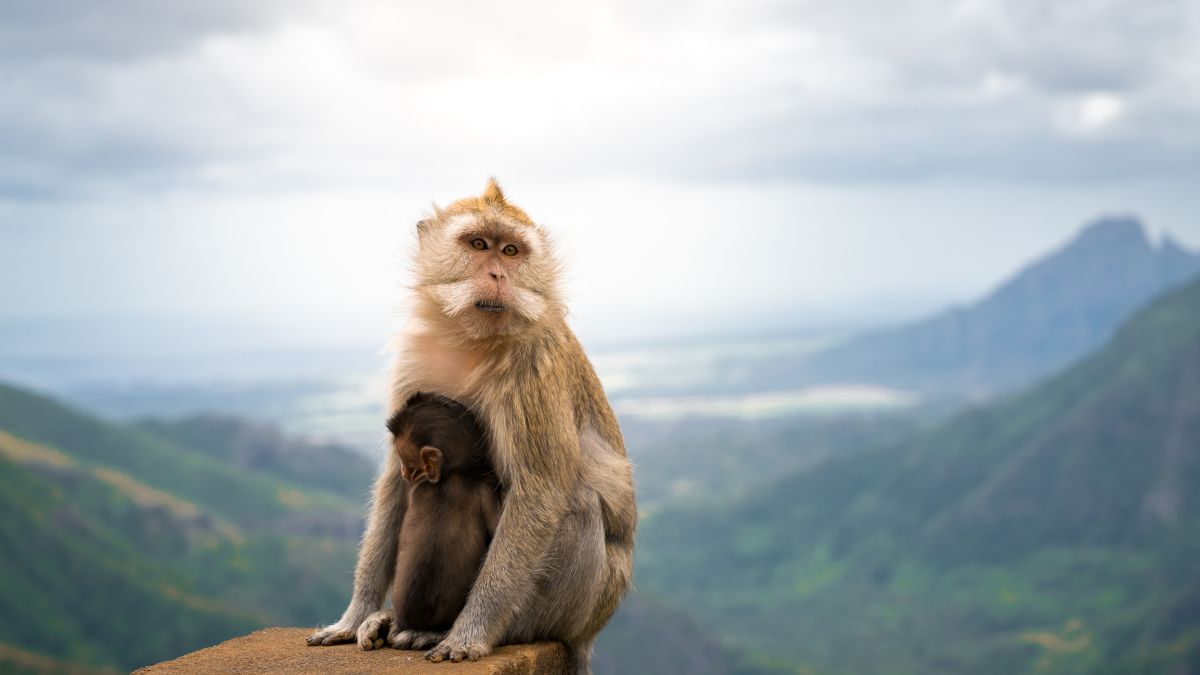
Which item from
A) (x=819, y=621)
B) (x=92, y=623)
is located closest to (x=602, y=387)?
(x=92, y=623)

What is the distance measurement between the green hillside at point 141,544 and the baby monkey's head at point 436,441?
320 ft

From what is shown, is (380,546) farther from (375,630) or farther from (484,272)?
(484,272)

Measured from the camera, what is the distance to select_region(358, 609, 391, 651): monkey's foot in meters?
10.2

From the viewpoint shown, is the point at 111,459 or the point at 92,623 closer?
the point at 92,623

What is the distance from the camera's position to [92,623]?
113m

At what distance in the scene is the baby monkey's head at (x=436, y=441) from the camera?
990 centimetres

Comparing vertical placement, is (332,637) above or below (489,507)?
below

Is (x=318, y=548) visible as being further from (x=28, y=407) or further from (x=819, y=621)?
(x=819, y=621)

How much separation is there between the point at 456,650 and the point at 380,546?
1699mm

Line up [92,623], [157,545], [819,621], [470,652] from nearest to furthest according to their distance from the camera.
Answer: [470,652]
[92,623]
[157,545]
[819,621]

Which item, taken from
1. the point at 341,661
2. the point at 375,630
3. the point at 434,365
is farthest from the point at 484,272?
A: the point at 341,661

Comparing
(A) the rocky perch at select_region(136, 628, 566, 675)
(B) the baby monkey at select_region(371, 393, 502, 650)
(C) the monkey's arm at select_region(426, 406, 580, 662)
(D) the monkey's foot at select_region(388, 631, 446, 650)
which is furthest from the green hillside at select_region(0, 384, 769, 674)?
(C) the monkey's arm at select_region(426, 406, 580, 662)

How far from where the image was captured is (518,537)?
9789 millimetres

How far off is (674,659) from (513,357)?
14985cm
